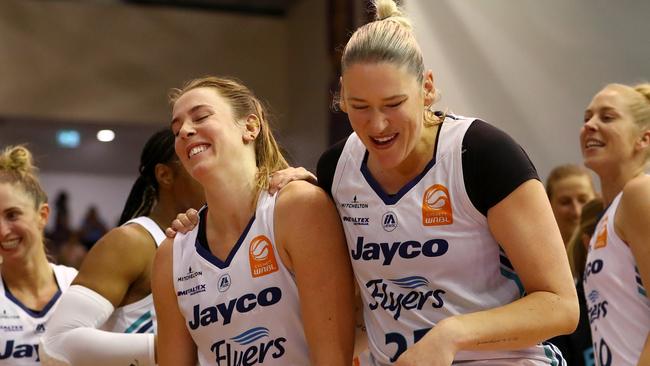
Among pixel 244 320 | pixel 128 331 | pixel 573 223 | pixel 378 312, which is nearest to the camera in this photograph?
pixel 378 312

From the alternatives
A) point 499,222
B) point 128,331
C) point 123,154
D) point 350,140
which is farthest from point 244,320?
point 123,154

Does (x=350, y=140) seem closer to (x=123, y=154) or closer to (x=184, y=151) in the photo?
(x=184, y=151)

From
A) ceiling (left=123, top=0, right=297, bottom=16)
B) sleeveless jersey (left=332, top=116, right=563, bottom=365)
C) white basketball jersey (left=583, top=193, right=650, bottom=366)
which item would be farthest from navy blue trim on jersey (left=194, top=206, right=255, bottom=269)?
ceiling (left=123, top=0, right=297, bottom=16)

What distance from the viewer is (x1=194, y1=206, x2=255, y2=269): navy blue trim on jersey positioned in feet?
8.29

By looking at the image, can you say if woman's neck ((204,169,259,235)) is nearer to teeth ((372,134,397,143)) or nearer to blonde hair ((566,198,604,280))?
teeth ((372,134,397,143))

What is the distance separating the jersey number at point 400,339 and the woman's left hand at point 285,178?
0.47 metres

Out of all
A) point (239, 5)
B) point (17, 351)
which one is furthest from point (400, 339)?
point (239, 5)

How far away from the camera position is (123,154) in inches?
362

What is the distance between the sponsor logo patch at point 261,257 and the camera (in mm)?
2459

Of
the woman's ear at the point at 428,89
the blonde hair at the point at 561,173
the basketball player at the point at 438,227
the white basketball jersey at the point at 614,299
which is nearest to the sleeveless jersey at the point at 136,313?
the basketball player at the point at 438,227

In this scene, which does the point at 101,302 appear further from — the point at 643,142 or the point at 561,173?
the point at 561,173

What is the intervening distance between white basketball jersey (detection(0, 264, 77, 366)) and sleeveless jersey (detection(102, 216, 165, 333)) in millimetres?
568

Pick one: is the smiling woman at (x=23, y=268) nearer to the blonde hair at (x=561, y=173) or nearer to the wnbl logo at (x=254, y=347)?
the wnbl logo at (x=254, y=347)

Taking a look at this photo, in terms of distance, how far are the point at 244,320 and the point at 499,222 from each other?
71cm
